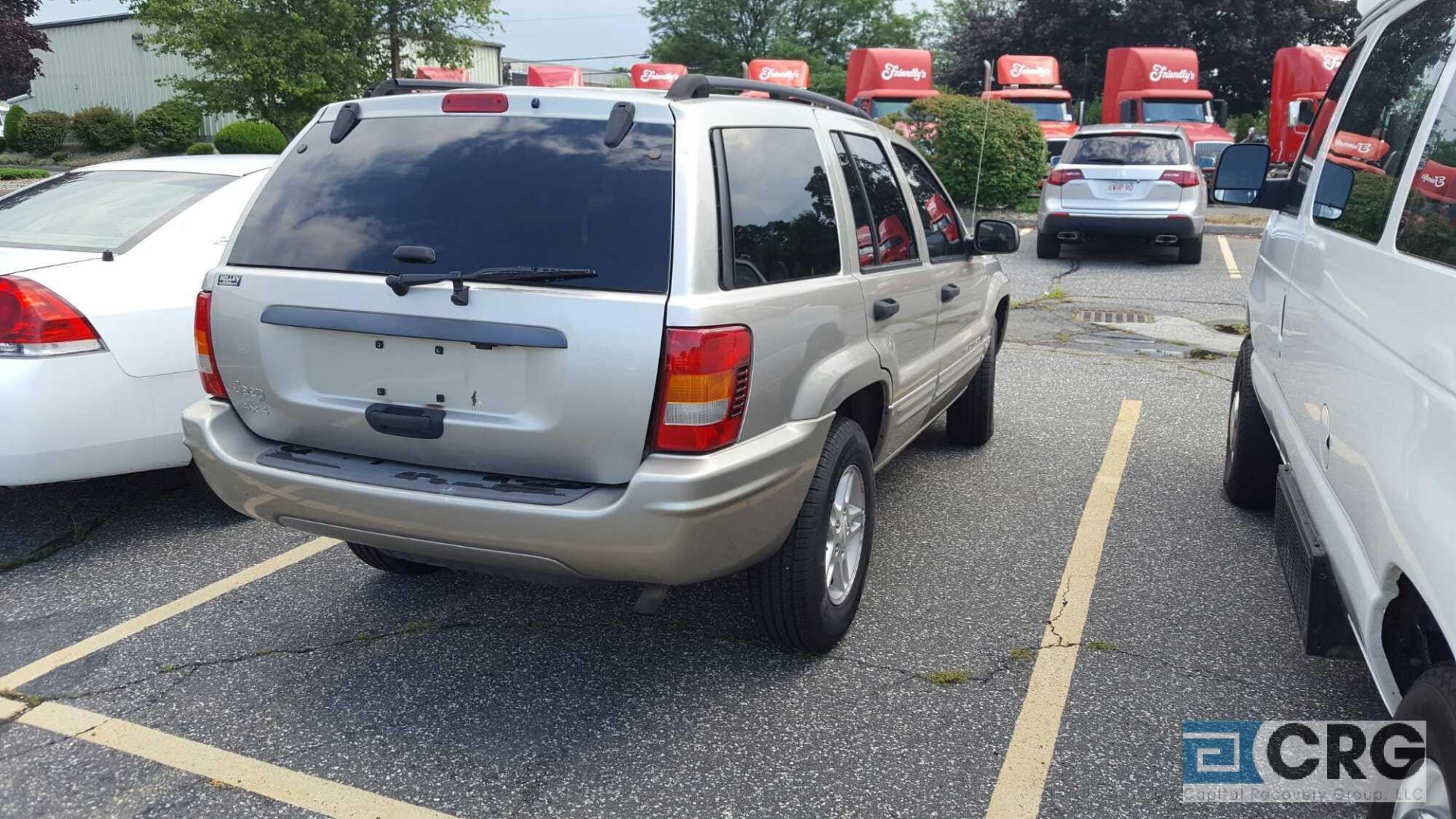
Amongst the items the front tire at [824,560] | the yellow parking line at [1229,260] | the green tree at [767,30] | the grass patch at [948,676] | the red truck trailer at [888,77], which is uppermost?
the green tree at [767,30]

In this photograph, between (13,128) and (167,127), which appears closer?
(167,127)

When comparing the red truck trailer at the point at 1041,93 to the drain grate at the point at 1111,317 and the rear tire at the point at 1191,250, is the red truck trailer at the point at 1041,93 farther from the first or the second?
the drain grate at the point at 1111,317

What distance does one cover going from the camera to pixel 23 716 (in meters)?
3.28

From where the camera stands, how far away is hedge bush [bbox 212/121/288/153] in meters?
23.2

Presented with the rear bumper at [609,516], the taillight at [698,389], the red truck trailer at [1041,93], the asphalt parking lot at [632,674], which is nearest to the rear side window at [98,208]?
the asphalt parking lot at [632,674]

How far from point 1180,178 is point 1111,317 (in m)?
3.51

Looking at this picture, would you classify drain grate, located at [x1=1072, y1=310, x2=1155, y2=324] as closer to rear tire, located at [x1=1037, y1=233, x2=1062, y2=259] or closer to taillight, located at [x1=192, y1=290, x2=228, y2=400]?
rear tire, located at [x1=1037, y1=233, x2=1062, y2=259]

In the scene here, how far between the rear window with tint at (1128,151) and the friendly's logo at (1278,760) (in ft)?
36.9

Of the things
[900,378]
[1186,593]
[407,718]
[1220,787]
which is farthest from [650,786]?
[1186,593]

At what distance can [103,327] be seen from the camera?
429cm

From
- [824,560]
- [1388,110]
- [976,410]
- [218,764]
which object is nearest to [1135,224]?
[976,410]

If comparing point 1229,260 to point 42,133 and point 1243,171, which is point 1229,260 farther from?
point 42,133

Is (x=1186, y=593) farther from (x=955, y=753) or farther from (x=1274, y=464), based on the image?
(x=955, y=753)

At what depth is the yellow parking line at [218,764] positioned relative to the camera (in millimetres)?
2855
